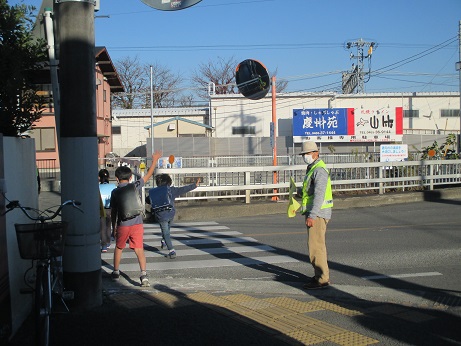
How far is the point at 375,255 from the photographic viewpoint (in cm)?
929

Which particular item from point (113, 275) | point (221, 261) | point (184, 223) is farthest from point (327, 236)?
point (113, 275)

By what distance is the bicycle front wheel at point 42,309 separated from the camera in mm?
4426

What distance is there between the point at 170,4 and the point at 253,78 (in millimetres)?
16694

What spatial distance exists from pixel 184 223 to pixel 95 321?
8472 mm

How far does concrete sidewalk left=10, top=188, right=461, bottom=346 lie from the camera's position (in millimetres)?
4977

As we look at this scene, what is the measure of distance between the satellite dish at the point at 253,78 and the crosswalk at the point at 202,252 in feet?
38.3

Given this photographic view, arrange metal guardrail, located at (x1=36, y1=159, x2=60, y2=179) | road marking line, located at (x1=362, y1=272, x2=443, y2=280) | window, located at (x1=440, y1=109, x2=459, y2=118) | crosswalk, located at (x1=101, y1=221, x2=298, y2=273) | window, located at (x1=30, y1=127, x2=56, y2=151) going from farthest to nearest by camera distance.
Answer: window, located at (x1=440, y1=109, x2=459, y2=118)
window, located at (x1=30, y1=127, x2=56, y2=151)
metal guardrail, located at (x1=36, y1=159, x2=60, y2=179)
crosswalk, located at (x1=101, y1=221, x2=298, y2=273)
road marking line, located at (x1=362, y1=272, x2=443, y2=280)

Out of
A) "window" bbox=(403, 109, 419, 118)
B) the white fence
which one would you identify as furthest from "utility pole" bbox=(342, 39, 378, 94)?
the white fence

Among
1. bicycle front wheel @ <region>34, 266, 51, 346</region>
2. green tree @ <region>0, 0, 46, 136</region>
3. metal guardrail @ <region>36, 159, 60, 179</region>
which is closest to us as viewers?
bicycle front wheel @ <region>34, 266, 51, 346</region>

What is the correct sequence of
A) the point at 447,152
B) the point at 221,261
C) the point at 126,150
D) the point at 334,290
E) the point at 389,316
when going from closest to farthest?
the point at 389,316
the point at 334,290
the point at 221,261
the point at 447,152
the point at 126,150

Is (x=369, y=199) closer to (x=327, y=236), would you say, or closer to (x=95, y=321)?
(x=327, y=236)

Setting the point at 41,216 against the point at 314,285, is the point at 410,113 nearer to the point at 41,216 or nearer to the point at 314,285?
the point at 314,285

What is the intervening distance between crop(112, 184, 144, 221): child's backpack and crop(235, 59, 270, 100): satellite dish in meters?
16.6

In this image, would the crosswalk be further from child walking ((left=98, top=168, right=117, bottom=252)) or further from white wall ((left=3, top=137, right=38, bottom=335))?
white wall ((left=3, top=137, right=38, bottom=335))
